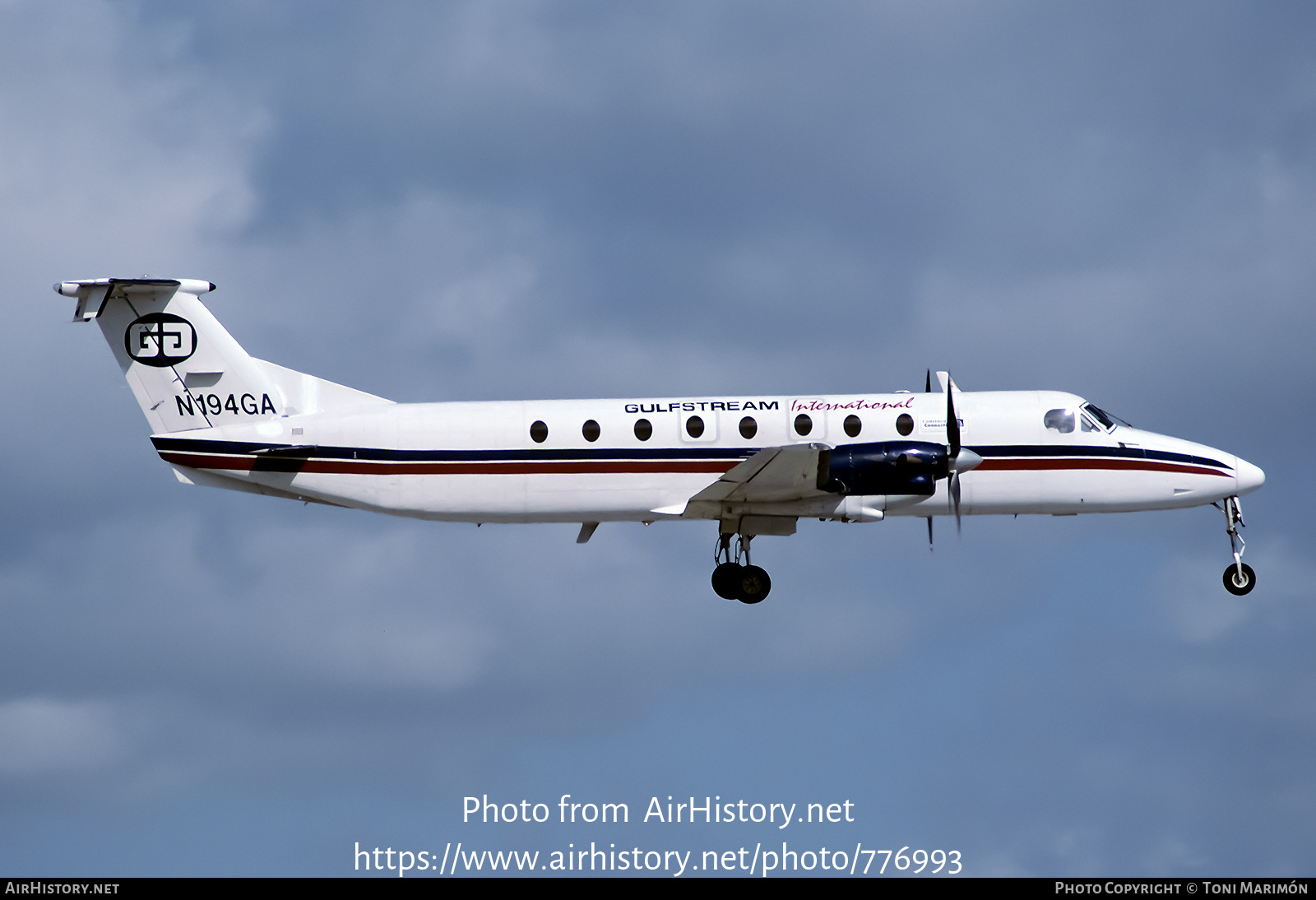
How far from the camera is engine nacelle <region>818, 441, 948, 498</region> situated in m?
33.3

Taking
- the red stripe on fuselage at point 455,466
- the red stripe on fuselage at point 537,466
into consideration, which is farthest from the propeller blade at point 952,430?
the red stripe on fuselage at point 455,466

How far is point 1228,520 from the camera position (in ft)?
118

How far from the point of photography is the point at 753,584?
35406 millimetres

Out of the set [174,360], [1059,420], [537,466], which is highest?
[174,360]

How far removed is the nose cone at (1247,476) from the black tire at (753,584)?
10178 millimetres

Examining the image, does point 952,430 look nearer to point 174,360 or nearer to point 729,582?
point 729,582

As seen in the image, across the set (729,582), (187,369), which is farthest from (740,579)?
(187,369)

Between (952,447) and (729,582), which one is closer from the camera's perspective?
(952,447)

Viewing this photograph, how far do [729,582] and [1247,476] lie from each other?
11186mm

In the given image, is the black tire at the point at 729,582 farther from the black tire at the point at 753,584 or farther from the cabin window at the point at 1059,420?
the cabin window at the point at 1059,420

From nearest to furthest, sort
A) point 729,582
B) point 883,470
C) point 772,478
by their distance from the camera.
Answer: point 883,470, point 772,478, point 729,582

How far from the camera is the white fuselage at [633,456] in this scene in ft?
114
